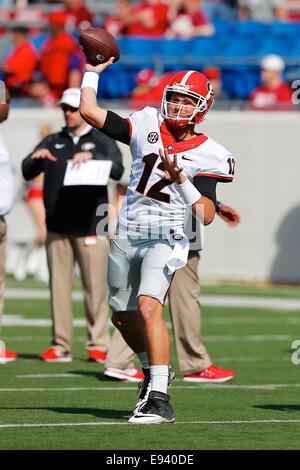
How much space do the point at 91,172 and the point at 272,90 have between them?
7.57 metres

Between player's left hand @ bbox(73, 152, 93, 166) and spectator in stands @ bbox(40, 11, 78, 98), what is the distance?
821 centimetres

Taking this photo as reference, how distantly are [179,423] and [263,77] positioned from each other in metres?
11.2

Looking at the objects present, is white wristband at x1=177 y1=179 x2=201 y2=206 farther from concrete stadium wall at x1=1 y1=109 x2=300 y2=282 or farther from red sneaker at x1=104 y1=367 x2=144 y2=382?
concrete stadium wall at x1=1 y1=109 x2=300 y2=282

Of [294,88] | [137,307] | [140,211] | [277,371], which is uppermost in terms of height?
[294,88]

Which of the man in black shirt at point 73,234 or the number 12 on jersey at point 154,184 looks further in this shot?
the man in black shirt at point 73,234

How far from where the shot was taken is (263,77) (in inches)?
696

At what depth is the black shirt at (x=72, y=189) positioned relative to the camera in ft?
34.4

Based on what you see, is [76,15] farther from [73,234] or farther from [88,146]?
[73,234]

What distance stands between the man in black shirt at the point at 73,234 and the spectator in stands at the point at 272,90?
6.90 meters

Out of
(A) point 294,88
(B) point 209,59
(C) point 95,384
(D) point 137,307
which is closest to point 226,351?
(C) point 95,384

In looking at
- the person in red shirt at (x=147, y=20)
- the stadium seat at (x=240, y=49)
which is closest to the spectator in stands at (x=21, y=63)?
the person in red shirt at (x=147, y=20)

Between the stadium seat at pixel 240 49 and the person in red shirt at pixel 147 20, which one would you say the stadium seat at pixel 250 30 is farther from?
the person in red shirt at pixel 147 20

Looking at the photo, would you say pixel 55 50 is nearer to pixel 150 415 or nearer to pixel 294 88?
pixel 294 88

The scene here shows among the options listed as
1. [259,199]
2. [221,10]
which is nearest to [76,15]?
[221,10]
